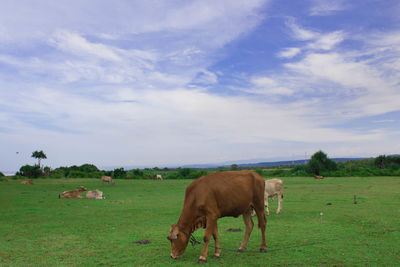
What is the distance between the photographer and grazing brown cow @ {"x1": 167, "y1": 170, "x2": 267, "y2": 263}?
768cm

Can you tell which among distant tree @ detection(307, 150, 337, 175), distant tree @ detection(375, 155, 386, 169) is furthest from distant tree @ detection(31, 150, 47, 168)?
distant tree @ detection(375, 155, 386, 169)

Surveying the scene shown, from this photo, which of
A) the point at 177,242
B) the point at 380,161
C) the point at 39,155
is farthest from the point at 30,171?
the point at 380,161

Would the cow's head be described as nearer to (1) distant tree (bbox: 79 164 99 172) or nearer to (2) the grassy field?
(2) the grassy field

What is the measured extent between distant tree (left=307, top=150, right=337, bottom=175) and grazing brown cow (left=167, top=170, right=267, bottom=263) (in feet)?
178

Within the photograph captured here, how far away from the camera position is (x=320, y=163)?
61.1 metres

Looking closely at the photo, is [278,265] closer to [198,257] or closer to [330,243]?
[198,257]

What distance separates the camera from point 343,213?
47.8ft

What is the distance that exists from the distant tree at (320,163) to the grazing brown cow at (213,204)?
54.2 metres

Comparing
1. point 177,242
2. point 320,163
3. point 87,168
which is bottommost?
point 87,168

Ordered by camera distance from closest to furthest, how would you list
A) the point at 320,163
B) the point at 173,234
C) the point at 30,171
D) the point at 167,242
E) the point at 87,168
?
the point at 173,234 < the point at 167,242 < the point at 30,171 < the point at 320,163 < the point at 87,168

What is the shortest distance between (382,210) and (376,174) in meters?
42.5

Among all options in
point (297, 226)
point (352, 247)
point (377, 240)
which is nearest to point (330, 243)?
point (352, 247)

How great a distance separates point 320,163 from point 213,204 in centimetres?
5847

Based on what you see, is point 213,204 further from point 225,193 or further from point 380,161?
point 380,161
